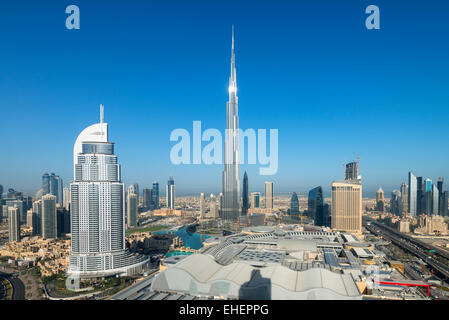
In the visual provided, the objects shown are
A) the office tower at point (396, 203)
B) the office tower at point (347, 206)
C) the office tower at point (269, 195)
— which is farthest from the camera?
the office tower at point (269, 195)

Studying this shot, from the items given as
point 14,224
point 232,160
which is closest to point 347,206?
point 232,160

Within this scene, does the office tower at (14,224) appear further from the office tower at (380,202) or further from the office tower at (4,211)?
the office tower at (380,202)

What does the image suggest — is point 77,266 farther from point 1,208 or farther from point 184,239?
point 1,208

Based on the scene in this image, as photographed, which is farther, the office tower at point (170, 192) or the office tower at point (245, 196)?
the office tower at point (170, 192)

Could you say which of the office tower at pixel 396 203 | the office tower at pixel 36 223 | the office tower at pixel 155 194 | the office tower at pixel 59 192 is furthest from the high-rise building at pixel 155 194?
the office tower at pixel 396 203

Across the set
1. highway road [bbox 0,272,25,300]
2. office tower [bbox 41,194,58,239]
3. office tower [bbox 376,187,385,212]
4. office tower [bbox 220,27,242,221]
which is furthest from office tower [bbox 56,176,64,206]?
office tower [bbox 376,187,385,212]

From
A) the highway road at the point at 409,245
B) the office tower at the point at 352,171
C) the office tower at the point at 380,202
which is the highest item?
the office tower at the point at 352,171
